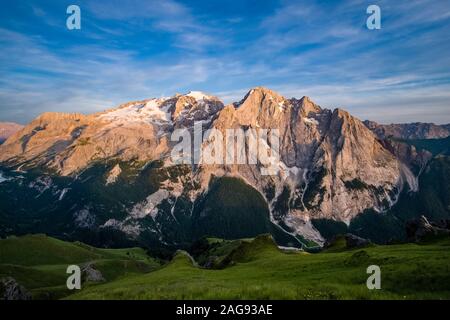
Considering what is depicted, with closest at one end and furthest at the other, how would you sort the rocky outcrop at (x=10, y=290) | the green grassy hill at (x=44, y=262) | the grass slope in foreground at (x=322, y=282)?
1. the grass slope in foreground at (x=322, y=282)
2. the rocky outcrop at (x=10, y=290)
3. the green grassy hill at (x=44, y=262)

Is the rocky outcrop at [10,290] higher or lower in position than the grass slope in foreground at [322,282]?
lower

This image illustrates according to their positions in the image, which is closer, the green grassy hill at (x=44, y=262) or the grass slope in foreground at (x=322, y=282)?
the grass slope in foreground at (x=322, y=282)

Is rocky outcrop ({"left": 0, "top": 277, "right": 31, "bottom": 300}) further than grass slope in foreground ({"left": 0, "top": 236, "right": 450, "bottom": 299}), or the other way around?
rocky outcrop ({"left": 0, "top": 277, "right": 31, "bottom": 300})

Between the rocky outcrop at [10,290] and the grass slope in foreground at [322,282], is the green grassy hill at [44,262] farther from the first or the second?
the rocky outcrop at [10,290]

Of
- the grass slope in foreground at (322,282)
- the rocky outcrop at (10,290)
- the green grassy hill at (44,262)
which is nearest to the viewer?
the grass slope in foreground at (322,282)

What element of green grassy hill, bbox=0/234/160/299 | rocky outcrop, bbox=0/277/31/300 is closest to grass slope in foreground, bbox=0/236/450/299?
rocky outcrop, bbox=0/277/31/300

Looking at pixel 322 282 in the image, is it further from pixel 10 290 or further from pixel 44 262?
pixel 44 262

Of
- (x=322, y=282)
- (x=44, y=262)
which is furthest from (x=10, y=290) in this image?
(x=44, y=262)

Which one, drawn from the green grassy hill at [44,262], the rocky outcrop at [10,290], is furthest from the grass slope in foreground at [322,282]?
the green grassy hill at [44,262]

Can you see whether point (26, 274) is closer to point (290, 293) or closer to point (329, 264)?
point (329, 264)

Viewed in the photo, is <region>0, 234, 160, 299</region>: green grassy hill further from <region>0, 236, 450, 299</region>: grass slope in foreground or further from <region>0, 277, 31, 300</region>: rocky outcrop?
<region>0, 277, 31, 300</region>: rocky outcrop
